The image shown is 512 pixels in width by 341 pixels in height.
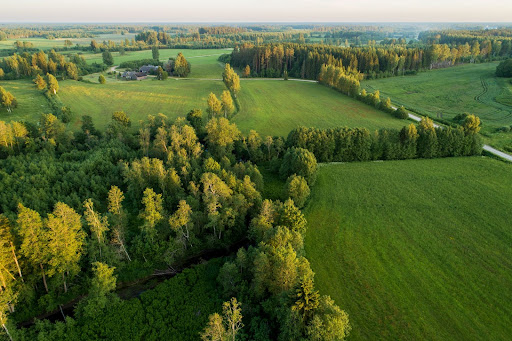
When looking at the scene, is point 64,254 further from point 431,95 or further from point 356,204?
point 431,95

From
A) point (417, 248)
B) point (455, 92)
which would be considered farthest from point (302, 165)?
point (455, 92)

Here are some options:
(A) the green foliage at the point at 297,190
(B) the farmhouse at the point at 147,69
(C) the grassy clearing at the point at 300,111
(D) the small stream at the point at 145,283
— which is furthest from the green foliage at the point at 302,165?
(B) the farmhouse at the point at 147,69

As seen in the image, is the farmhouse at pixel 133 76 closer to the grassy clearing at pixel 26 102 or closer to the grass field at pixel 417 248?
the grassy clearing at pixel 26 102

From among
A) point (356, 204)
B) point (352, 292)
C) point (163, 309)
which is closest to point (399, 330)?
point (352, 292)

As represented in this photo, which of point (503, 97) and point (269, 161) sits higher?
point (503, 97)

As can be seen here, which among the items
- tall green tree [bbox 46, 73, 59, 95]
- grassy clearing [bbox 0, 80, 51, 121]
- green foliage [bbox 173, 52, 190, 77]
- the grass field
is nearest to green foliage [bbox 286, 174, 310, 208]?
the grass field

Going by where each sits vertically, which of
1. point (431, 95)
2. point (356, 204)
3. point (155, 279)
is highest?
point (431, 95)

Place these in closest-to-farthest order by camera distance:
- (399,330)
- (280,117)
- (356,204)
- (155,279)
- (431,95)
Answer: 1. (399,330)
2. (155,279)
3. (356,204)
4. (280,117)
5. (431,95)
